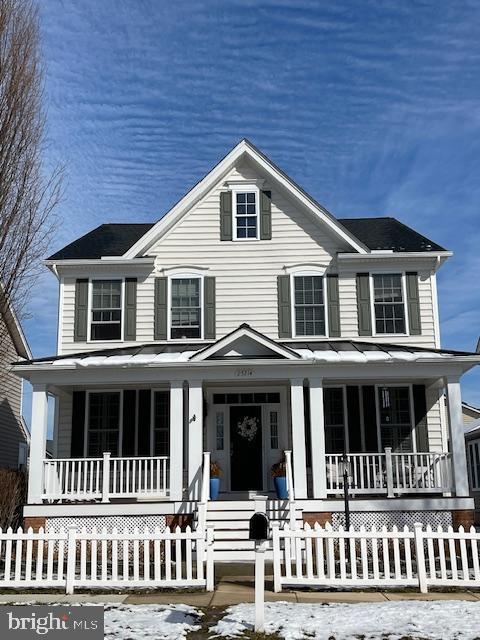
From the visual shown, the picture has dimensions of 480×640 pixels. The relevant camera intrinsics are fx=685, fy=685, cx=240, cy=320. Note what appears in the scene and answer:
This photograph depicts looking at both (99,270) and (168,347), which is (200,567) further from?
(99,270)

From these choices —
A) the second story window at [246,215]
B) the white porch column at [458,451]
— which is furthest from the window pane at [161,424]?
the white porch column at [458,451]

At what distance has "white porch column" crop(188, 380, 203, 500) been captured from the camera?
13.5 m

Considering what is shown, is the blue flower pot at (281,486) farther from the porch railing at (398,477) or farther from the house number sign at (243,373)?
the house number sign at (243,373)

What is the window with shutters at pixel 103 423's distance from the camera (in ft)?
52.6

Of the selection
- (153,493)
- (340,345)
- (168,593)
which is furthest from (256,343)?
(168,593)

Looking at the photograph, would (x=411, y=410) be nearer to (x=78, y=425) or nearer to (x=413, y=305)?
(x=413, y=305)

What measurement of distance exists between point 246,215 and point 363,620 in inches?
459

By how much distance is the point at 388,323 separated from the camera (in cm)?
1678

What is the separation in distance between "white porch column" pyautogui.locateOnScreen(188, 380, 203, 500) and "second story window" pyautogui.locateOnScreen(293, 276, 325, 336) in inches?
146

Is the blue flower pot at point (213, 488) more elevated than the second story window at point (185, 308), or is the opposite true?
the second story window at point (185, 308)

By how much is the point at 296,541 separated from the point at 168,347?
7.61m

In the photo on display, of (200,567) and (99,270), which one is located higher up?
(99,270)

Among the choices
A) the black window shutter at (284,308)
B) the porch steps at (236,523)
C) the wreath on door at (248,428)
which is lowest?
the porch steps at (236,523)

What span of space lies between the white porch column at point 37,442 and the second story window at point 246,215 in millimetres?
6297
